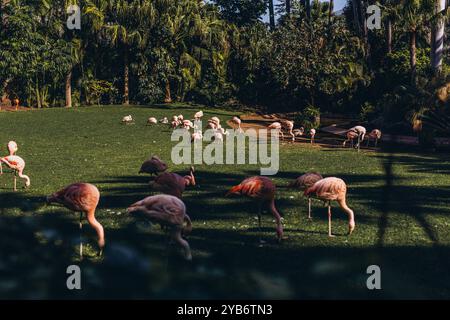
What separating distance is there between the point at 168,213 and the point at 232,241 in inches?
60.5

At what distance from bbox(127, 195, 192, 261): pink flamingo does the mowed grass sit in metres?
0.31

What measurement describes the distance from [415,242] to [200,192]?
5113mm

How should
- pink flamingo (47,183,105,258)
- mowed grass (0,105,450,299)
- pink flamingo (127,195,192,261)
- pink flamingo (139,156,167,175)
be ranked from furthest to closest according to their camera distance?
pink flamingo (139,156,167,175), pink flamingo (47,183,105,258), pink flamingo (127,195,192,261), mowed grass (0,105,450,299)

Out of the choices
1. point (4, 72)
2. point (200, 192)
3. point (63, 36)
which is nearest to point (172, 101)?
point (63, 36)

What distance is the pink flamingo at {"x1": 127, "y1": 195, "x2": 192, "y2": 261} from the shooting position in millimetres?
7868

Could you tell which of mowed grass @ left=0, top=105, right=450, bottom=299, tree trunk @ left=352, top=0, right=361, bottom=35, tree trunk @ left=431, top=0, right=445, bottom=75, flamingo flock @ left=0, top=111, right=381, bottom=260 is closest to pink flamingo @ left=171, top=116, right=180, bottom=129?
mowed grass @ left=0, top=105, right=450, bottom=299

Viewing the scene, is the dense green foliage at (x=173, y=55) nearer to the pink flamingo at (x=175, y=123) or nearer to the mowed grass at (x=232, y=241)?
the pink flamingo at (x=175, y=123)

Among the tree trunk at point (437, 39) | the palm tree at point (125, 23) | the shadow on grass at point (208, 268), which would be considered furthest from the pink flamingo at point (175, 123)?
the shadow on grass at point (208, 268)

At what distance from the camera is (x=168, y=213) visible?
7.92 m

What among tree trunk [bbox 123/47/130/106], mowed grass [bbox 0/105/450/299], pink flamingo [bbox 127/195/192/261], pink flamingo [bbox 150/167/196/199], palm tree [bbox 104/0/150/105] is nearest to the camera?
mowed grass [bbox 0/105/450/299]

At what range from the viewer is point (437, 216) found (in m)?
11.1

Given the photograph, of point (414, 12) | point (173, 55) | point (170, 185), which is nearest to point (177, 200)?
point (170, 185)

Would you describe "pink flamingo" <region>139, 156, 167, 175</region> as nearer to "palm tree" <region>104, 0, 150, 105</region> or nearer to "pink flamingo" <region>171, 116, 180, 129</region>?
"pink flamingo" <region>171, 116, 180, 129</region>
